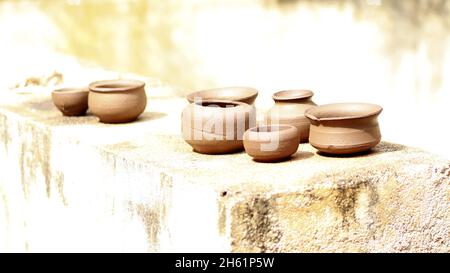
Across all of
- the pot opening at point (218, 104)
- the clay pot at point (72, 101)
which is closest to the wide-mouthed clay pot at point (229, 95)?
the pot opening at point (218, 104)

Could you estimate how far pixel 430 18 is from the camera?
8367mm

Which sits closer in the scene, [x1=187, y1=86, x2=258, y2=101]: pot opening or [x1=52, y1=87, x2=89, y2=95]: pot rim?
[x1=187, y1=86, x2=258, y2=101]: pot opening

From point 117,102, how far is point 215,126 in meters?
0.89

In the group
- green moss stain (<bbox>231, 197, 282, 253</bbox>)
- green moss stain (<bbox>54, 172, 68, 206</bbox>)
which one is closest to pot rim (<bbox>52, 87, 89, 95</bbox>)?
green moss stain (<bbox>54, 172, 68, 206</bbox>)

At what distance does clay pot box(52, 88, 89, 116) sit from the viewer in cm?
395

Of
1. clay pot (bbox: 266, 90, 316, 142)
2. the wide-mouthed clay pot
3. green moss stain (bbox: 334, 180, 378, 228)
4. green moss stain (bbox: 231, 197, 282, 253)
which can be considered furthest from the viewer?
the wide-mouthed clay pot

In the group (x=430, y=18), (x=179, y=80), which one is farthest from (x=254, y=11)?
(x=430, y=18)

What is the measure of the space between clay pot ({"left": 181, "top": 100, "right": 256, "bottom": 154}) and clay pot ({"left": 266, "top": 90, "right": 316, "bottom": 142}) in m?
0.16

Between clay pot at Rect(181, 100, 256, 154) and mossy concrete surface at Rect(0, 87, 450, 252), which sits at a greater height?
clay pot at Rect(181, 100, 256, 154)

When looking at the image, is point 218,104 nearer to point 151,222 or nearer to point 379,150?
point 151,222

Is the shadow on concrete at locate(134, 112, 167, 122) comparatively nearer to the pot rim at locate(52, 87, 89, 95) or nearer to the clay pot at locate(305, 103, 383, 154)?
the pot rim at locate(52, 87, 89, 95)

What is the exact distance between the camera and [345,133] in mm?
2928

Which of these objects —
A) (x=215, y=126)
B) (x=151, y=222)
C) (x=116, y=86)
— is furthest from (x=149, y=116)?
(x=151, y=222)

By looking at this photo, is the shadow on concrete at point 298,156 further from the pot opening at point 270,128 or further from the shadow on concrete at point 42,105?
the shadow on concrete at point 42,105
